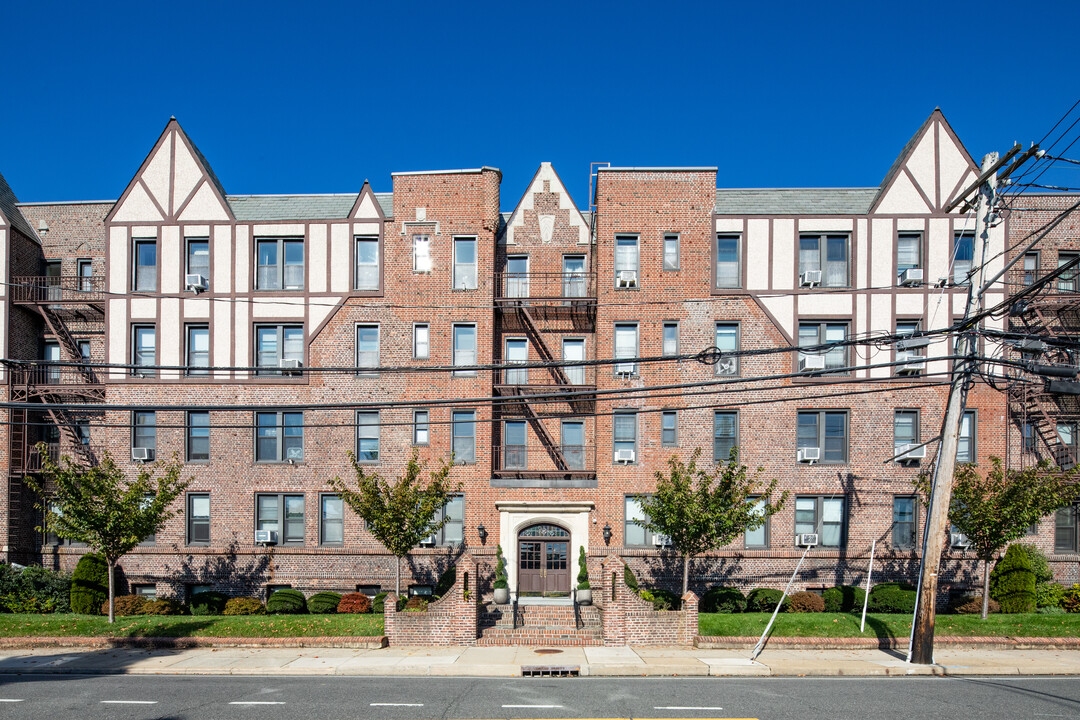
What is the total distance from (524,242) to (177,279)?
12.3 meters

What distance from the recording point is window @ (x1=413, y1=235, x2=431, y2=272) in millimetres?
26641

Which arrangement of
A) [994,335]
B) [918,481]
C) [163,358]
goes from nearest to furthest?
[994,335] → [918,481] → [163,358]

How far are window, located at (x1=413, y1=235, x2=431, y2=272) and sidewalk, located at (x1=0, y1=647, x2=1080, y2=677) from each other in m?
12.9

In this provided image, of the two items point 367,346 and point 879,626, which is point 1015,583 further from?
point 367,346

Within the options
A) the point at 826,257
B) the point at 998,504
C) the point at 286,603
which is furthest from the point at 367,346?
the point at 998,504

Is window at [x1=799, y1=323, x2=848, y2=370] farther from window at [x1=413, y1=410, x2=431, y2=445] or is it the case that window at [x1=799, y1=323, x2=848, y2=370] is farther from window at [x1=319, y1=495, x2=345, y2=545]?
window at [x1=319, y1=495, x2=345, y2=545]

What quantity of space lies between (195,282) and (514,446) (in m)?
12.4

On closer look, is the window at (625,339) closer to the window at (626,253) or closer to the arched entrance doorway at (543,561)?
the window at (626,253)

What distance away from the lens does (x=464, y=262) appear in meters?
26.8

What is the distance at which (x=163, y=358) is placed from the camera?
26609 millimetres

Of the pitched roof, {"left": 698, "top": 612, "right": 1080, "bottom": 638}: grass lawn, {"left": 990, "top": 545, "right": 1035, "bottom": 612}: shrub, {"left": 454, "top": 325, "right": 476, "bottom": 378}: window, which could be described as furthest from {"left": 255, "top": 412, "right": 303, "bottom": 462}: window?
{"left": 990, "top": 545, "right": 1035, "bottom": 612}: shrub

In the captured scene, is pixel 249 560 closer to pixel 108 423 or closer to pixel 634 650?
pixel 108 423

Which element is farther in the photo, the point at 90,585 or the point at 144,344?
the point at 144,344

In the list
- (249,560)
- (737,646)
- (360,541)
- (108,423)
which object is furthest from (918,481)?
(108,423)
